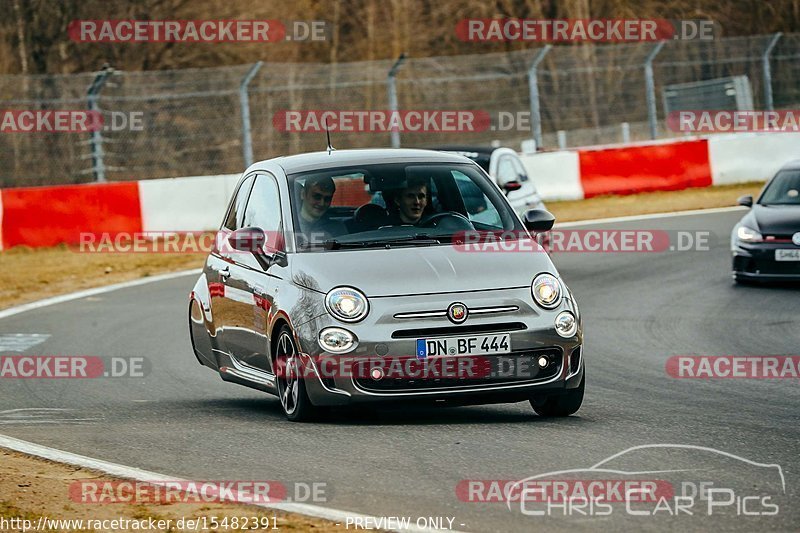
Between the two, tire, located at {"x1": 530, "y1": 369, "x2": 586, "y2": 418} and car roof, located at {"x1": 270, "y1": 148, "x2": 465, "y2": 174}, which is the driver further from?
tire, located at {"x1": 530, "y1": 369, "x2": 586, "y2": 418}

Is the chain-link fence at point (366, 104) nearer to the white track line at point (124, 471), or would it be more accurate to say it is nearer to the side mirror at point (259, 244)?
the side mirror at point (259, 244)

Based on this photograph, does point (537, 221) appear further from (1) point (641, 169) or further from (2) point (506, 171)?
(1) point (641, 169)

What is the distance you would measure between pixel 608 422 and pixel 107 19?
37.8m

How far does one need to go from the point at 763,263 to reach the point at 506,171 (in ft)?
12.3

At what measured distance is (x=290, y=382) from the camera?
8844 millimetres

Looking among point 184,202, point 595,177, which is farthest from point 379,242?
point 595,177

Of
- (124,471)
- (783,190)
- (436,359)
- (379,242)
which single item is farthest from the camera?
(783,190)

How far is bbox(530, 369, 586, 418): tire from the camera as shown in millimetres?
8773

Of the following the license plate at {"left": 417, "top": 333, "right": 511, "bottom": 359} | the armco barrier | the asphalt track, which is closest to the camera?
the asphalt track

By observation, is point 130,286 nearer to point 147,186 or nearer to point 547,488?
point 147,186

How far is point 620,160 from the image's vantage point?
2791 centimetres

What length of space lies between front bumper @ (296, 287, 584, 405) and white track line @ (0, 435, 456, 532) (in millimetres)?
1324

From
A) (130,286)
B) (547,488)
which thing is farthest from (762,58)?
(547,488)

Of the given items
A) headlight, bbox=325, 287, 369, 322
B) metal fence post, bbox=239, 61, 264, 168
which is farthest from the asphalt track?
metal fence post, bbox=239, 61, 264, 168
